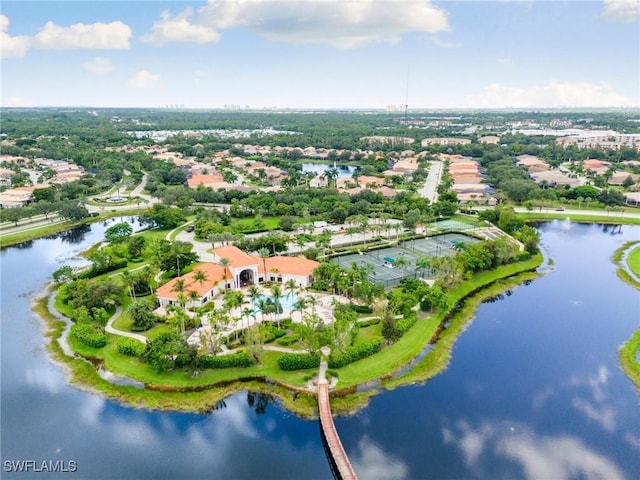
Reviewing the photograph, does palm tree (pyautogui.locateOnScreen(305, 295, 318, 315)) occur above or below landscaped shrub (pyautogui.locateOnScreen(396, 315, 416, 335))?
above

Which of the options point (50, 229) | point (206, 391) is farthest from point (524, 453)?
point (50, 229)

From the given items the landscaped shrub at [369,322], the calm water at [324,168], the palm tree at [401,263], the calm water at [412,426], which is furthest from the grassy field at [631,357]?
the calm water at [324,168]

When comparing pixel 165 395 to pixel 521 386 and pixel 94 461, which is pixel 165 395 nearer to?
pixel 94 461

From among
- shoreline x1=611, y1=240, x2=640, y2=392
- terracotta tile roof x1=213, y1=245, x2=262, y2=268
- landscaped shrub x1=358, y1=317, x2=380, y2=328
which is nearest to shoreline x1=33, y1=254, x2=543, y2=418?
landscaped shrub x1=358, y1=317, x2=380, y2=328

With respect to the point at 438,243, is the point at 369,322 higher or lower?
lower

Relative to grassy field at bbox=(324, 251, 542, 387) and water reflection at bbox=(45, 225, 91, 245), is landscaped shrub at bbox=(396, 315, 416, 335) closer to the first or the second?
grassy field at bbox=(324, 251, 542, 387)

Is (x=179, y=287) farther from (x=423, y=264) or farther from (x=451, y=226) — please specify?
(x=451, y=226)
